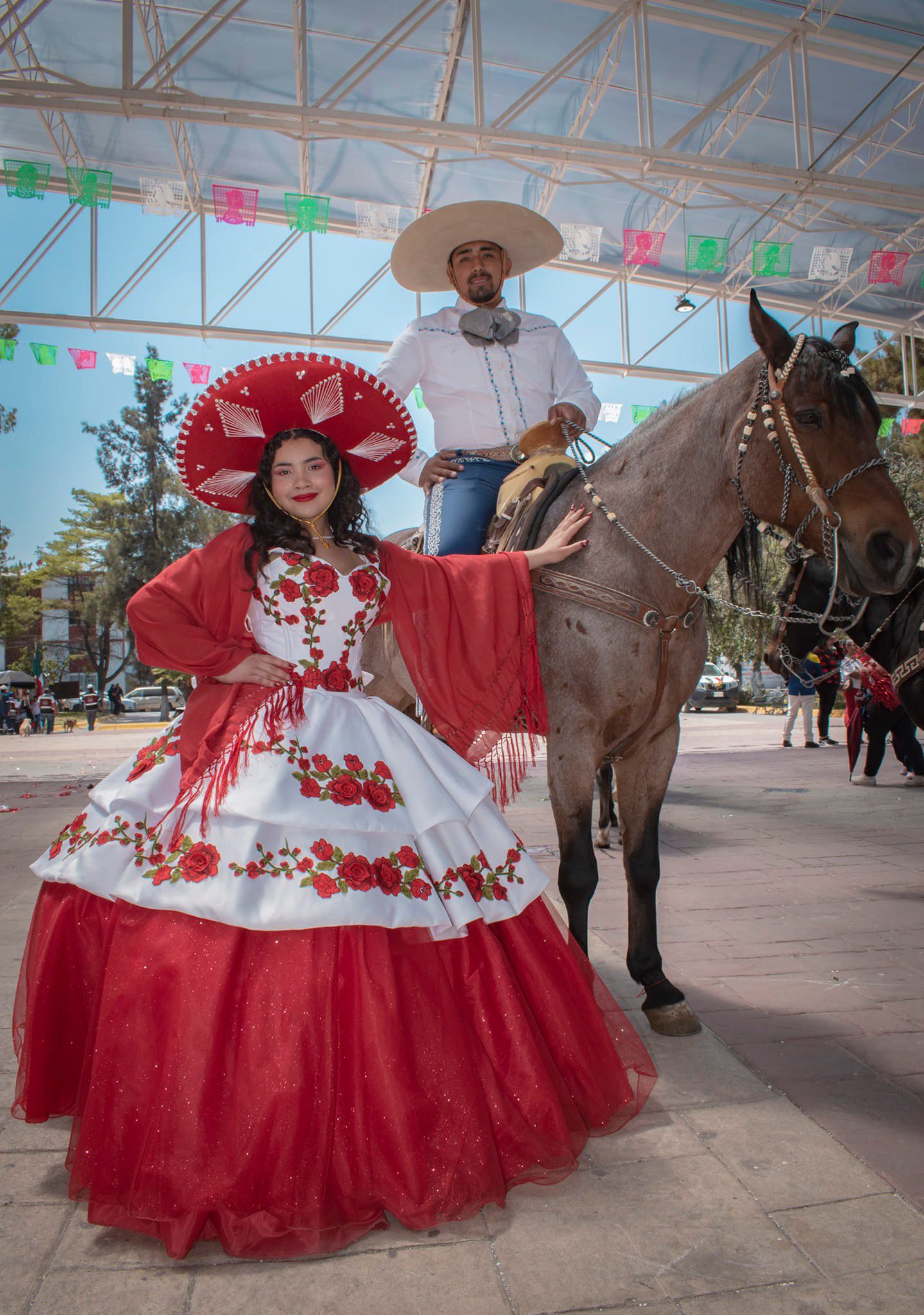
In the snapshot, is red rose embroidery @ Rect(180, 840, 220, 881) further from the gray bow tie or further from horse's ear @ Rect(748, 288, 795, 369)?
the gray bow tie

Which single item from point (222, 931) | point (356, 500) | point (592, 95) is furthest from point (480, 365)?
point (592, 95)

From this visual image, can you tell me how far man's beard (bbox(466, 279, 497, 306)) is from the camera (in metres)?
3.27

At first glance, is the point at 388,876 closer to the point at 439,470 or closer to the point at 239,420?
the point at 239,420

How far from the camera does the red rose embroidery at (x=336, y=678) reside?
229 centimetres

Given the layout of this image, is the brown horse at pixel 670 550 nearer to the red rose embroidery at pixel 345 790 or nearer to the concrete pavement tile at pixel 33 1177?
the red rose embroidery at pixel 345 790

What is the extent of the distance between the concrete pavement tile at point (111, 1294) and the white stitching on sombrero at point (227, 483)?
1791mm

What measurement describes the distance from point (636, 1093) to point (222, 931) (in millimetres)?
1103

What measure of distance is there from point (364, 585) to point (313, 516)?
22cm

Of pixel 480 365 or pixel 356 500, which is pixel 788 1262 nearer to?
pixel 356 500

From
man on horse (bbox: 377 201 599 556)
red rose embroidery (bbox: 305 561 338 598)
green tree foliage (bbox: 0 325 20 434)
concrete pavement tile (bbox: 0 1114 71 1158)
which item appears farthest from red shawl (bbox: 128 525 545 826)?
green tree foliage (bbox: 0 325 20 434)

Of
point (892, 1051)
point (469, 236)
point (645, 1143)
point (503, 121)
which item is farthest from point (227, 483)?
point (503, 121)

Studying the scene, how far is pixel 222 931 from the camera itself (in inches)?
71.5

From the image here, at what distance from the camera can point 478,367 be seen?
3236mm

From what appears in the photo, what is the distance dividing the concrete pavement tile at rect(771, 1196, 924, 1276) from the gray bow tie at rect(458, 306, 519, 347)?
2686 millimetres
